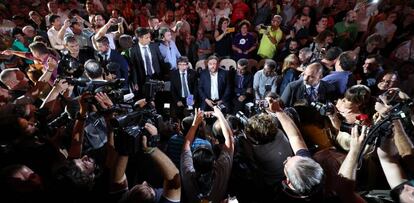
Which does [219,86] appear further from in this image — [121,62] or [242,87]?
[121,62]

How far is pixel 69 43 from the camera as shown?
4.73 meters

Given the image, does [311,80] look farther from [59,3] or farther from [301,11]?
[59,3]

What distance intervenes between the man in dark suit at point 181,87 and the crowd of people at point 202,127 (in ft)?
0.06

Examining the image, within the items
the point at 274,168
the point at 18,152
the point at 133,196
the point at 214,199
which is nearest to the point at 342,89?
the point at 274,168

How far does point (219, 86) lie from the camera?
5.06 metres

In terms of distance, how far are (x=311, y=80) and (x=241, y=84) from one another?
1460mm

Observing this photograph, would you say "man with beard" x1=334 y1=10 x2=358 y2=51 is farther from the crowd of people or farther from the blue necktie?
the blue necktie

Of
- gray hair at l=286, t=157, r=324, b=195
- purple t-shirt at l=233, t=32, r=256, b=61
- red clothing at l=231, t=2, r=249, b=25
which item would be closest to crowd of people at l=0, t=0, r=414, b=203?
gray hair at l=286, t=157, r=324, b=195

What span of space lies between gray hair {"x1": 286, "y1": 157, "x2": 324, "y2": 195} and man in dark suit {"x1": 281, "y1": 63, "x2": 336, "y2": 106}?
2.07 m

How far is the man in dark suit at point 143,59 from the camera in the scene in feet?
17.2

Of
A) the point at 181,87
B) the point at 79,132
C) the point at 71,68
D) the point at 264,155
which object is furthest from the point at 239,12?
the point at 79,132

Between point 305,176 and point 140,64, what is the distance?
402cm

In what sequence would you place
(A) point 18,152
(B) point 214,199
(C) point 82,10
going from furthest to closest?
1. (C) point 82,10
2. (A) point 18,152
3. (B) point 214,199

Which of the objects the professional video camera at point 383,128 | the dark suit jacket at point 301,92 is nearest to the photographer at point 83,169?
the professional video camera at point 383,128
